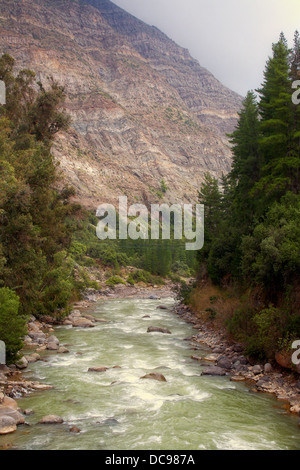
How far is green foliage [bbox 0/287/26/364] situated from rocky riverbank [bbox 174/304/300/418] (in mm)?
7297

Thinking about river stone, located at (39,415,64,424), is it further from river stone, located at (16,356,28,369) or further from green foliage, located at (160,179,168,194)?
green foliage, located at (160,179,168,194)

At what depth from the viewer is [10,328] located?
1465 cm

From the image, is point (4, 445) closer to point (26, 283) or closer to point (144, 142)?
point (26, 283)

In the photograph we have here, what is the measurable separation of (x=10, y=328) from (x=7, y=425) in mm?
5453

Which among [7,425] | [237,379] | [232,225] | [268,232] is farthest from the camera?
[232,225]

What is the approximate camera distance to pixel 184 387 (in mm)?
13672

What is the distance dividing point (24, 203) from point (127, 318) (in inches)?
599

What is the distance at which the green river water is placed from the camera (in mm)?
9406

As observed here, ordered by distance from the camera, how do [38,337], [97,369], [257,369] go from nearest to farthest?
[257,369], [97,369], [38,337]

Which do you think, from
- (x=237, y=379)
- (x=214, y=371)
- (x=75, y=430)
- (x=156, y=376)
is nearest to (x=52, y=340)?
(x=156, y=376)

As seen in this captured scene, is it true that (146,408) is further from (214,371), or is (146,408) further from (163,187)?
(163,187)

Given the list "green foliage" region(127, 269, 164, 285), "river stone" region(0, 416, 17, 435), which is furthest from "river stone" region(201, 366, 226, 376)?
"green foliage" region(127, 269, 164, 285)

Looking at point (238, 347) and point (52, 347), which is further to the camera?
point (52, 347)
